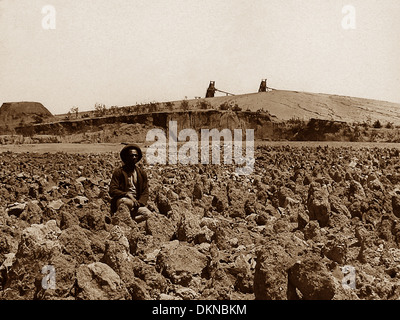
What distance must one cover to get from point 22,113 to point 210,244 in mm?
24625

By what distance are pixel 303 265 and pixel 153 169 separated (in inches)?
259

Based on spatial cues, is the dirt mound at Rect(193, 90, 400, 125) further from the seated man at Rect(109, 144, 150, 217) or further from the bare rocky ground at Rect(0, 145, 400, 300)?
the seated man at Rect(109, 144, 150, 217)

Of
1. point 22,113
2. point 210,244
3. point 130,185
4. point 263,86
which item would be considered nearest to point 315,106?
point 263,86

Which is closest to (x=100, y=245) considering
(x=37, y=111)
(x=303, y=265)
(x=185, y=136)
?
(x=303, y=265)

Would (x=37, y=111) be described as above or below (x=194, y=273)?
above

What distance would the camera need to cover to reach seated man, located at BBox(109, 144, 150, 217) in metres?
5.05

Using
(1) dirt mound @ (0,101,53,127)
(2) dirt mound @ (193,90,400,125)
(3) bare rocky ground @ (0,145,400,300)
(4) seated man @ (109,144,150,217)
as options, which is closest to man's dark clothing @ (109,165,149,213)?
(4) seated man @ (109,144,150,217)

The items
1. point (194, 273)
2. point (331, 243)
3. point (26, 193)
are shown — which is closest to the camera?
point (194, 273)

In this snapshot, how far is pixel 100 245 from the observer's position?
355 cm

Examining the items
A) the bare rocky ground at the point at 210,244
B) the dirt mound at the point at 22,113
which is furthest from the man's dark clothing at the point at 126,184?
the dirt mound at the point at 22,113

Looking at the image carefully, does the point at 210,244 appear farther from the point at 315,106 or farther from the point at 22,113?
the point at 22,113

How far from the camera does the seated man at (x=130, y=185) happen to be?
199 inches

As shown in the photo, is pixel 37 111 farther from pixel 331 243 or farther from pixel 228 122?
pixel 331 243

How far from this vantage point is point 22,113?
2631cm
